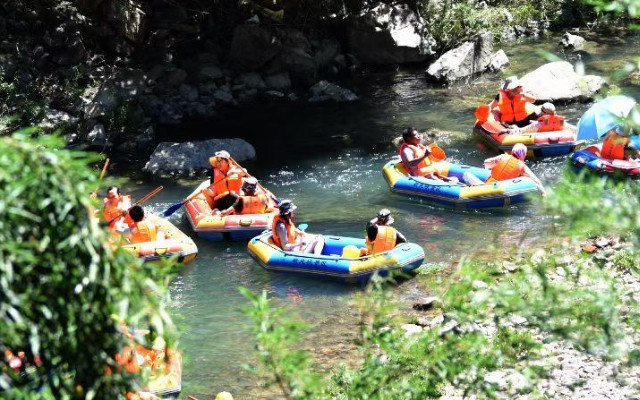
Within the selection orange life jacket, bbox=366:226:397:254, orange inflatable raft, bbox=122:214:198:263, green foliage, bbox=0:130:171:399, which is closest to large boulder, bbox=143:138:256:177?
orange inflatable raft, bbox=122:214:198:263

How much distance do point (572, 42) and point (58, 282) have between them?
18435 mm

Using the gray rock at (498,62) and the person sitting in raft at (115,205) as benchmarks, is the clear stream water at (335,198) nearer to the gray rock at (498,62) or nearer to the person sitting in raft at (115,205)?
the gray rock at (498,62)

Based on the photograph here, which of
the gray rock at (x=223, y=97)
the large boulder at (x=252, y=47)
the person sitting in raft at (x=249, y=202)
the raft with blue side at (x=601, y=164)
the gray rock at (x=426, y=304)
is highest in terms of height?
the large boulder at (x=252, y=47)

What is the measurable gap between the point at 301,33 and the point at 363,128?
4.12m

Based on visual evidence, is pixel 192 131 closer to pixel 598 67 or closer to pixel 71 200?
pixel 598 67

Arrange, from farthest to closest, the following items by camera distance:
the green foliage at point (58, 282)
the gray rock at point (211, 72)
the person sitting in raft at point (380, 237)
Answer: the gray rock at point (211, 72) < the person sitting in raft at point (380, 237) < the green foliage at point (58, 282)

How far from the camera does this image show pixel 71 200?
3195 millimetres

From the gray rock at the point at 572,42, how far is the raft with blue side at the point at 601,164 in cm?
789

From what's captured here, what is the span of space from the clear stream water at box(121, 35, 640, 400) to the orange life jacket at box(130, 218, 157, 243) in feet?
2.16

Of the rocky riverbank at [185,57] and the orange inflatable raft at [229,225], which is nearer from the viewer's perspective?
the orange inflatable raft at [229,225]

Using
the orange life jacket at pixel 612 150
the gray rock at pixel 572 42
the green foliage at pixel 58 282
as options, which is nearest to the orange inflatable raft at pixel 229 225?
the orange life jacket at pixel 612 150

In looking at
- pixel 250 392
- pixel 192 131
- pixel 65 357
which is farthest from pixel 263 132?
pixel 65 357

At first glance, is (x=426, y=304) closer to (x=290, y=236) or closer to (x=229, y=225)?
(x=290, y=236)

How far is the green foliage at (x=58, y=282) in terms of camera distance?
3.13 meters
